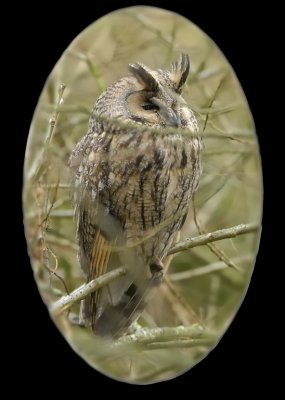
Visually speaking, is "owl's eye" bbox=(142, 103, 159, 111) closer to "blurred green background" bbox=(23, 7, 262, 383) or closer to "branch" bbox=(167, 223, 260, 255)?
"blurred green background" bbox=(23, 7, 262, 383)

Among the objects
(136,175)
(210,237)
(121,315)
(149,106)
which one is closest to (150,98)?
(149,106)

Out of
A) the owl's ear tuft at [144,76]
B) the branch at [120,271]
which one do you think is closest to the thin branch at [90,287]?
the branch at [120,271]

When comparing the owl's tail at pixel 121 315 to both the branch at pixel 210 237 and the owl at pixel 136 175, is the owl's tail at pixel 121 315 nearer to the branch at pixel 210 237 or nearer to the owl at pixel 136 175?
the owl at pixel 136 175

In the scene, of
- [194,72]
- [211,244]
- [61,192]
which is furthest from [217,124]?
[61,192]

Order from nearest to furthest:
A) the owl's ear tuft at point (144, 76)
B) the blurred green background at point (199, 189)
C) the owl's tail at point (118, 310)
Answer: the owl's ear tuft at point (144, 76)
the blurred green background at point (199, 189)
the owl's tail at point (118, 310)

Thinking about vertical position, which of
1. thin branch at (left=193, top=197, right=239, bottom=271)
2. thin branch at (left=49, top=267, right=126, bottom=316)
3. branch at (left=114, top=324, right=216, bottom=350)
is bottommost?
branch at (left=114, top=324, right=216, bottom=350)

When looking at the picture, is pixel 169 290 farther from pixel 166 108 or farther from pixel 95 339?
pixel 166 108

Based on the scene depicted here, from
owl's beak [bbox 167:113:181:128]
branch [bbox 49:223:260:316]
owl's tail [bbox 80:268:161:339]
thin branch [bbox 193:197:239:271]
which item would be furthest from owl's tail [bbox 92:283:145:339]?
owl's beak [bbox 167:113:181:128]

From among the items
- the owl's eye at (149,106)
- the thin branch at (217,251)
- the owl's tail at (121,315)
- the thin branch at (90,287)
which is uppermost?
the owl's eye at (149,106)
